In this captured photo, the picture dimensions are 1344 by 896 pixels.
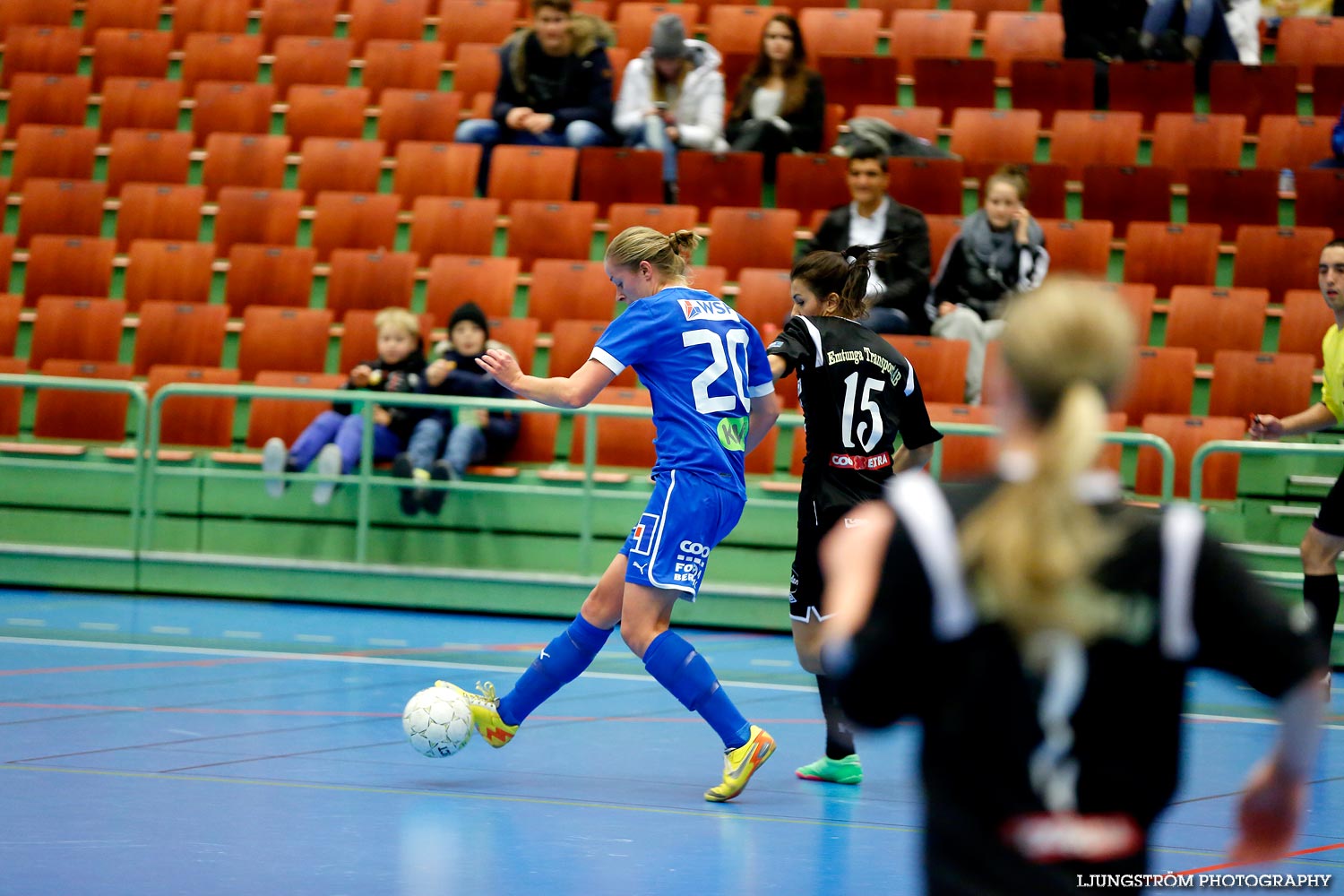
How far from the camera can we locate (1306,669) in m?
1.97

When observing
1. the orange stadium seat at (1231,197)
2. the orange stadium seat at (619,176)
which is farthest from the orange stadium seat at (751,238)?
the orange stadium seat at (1231,197)

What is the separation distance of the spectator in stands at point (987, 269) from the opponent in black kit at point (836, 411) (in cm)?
437

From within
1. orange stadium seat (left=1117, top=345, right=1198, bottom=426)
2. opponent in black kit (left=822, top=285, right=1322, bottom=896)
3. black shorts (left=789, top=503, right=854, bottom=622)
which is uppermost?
orange stadium seat (left=1117, top=345, right=1198, bottom=426)

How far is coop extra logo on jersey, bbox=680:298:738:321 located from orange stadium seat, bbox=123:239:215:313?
7.66 metres

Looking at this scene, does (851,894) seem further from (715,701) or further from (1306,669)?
(1306,669)

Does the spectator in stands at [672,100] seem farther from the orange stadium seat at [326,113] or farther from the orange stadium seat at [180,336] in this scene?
the orange stadium seat at [180,336]

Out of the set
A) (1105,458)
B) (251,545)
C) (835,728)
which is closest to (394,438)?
(251,545)

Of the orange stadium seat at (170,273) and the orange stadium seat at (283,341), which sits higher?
the orange stadium seat at (170,273)

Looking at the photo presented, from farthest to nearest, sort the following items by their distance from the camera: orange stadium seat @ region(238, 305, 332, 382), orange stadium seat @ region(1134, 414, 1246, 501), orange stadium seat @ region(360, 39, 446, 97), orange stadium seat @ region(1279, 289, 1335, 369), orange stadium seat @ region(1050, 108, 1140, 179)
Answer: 1. orange stadium seat @ region(360, 39, 446, 97)
2. orange stadium seat @ region(1050, 108, 1140, 179)
3. orange stadium seat @ region(238, 305, 332, 382)
4. orange stadium seat @ region(1279, 289, 1335, 369)
5. orange stadium seat @ region(1134, 414, 1246, 501)

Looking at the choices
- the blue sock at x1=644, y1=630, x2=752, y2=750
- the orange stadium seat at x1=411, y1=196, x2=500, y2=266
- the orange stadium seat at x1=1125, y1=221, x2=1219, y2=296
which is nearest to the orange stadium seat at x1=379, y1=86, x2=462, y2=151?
the orange stadium seat at x1=411, y1=196, x2=500, y2=266

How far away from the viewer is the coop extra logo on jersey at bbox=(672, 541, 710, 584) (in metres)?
5.17

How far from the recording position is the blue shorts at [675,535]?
5.16m

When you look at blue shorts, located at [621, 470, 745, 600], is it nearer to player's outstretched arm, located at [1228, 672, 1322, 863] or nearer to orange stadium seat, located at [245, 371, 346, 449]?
player's outstretched arm, located at [1228, 672, 1322, 863]

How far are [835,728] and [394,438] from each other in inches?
201
